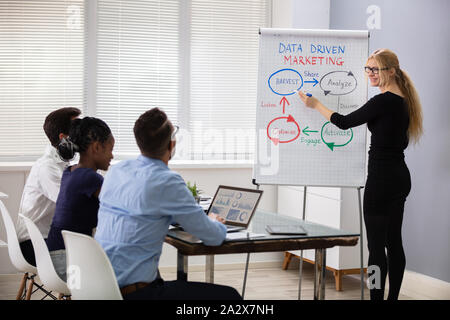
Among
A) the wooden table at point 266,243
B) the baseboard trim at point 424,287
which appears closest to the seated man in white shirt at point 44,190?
the wooden table at point 266,243

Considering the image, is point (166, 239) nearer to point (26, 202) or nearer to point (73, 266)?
point (73, 266)

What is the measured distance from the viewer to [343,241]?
97.3 inches

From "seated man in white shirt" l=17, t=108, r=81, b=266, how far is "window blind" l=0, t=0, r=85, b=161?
1.74m

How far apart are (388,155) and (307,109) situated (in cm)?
61

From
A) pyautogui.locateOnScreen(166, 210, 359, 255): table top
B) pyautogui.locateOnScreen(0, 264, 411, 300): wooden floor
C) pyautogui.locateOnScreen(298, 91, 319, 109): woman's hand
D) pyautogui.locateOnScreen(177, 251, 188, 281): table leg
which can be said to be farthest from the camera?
pyautogui.locateOnScreen(0, 264, 411, 300): wooden floor

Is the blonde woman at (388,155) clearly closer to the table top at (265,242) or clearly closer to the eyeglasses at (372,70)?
the eyeglasses at (372,70)

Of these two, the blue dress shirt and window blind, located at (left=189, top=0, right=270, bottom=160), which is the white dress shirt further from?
window blind, located at (left=189, top=0, right=270, bottom=160)

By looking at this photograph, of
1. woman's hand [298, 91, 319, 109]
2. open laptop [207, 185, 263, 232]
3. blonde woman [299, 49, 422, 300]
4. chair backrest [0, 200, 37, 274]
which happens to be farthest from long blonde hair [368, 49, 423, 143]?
chair backrest [0, 200, 37, 274]

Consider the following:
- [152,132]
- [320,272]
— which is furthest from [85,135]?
[320,272]

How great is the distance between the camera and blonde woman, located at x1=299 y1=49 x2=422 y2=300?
10.6ft

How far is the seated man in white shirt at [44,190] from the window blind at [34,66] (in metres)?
1.74

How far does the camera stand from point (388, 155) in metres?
3.24

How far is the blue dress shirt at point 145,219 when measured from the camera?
215cm

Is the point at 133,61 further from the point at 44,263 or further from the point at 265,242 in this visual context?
the point at 265,242
